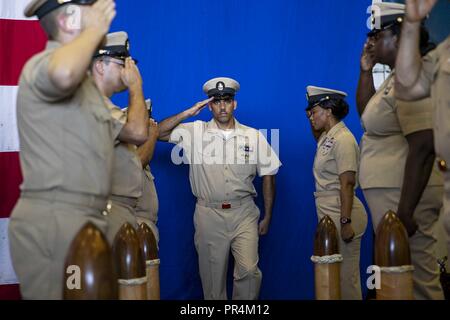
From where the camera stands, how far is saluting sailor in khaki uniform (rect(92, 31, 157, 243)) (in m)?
2.61

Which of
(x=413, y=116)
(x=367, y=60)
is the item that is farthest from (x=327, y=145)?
(x=413, y=116)

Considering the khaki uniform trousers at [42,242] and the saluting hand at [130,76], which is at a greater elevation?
the saluting hand at [130,76]

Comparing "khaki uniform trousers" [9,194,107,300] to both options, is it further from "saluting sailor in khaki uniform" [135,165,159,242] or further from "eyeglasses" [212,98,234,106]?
"eyeglasses" [212,98,234,106]

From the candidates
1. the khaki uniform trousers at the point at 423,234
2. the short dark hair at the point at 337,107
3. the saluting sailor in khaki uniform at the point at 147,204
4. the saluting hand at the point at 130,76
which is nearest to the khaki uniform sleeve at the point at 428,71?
the khaki uniform trousers at the point at 423,234

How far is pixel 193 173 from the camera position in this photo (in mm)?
4488

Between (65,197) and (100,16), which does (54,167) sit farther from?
(100,16)

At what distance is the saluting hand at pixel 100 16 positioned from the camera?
1771mm

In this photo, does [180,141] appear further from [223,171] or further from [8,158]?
[8,158]

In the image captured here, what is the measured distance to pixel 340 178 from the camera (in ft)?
12.7

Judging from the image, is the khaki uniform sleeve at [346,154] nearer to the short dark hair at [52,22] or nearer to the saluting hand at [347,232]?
the saluting hand at [347,232]

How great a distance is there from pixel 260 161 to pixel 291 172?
0.36m

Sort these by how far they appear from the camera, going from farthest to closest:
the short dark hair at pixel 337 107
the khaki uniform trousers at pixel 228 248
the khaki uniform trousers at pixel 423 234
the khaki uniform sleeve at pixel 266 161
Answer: the khaki uniform sleeve at pixel 266 161
the khaki uniform trousers at pixel 228 248
the short dark hair at pixel 337 107
the khaki uniform trousers at pixel 423 234

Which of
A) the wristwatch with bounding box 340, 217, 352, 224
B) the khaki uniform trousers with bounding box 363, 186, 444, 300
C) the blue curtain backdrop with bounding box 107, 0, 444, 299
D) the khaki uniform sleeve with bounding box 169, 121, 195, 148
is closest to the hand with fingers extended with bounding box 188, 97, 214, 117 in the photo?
the khaki uniform sleeve with bounding box 169, 121, 195, 148

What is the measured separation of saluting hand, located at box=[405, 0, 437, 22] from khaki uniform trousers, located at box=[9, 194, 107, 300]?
110cm
